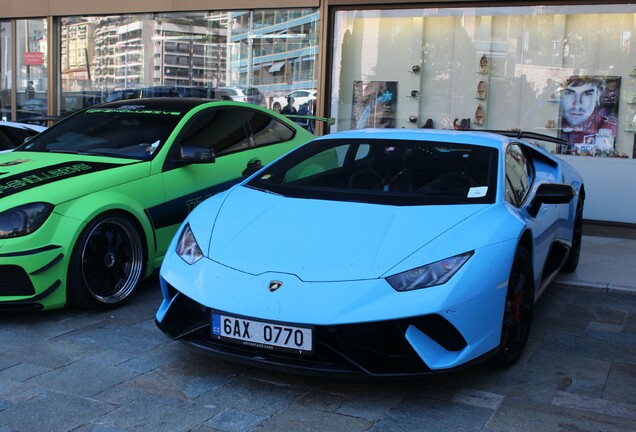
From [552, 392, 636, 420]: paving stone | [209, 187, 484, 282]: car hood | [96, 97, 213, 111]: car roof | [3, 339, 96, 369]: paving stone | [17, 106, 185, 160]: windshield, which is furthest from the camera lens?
[96, 97, 213, 111]: car roof

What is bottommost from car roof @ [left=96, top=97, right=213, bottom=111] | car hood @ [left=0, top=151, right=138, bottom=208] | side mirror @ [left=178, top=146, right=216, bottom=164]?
car hood @ [left=0, top=151, right=138, bottom=208]

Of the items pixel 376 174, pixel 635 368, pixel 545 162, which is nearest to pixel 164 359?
pixel 376 174

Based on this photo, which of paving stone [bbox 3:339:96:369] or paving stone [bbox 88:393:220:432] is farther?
paving stone [bbox 3:339:96:369]

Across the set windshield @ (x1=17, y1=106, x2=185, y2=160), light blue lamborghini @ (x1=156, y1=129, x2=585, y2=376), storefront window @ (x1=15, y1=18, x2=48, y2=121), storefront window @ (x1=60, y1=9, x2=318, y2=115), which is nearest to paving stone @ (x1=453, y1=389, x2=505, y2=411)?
light blue lamborghini @ (x1=156, y1=129, x2=585, y2=376)

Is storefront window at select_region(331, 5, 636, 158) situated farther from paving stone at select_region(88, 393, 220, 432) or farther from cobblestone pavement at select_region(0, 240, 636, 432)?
paving stone at select_region(88, 393, 220, 432)

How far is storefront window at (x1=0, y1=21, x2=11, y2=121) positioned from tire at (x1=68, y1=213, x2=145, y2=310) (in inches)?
336

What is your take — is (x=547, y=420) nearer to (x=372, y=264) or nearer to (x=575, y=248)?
(x=372, y=264)

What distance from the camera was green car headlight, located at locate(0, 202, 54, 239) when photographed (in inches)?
174

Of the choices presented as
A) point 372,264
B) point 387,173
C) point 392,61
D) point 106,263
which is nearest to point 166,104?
point 106,263

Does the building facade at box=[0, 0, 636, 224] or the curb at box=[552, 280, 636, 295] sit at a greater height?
the building facade at box=[0, 0, 636, 224]

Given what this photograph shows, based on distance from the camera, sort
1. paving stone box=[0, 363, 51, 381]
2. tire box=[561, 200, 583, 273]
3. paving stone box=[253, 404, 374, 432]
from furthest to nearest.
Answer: tire box=[561, 200, 583, 273]
paving stone box=[0, 363, 51, 381]
paving stone box=[253, 404, 374, 432]

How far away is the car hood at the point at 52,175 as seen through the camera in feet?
15.1

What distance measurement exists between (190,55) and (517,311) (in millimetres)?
8241

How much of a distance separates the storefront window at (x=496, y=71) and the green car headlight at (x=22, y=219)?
6.07 meters
